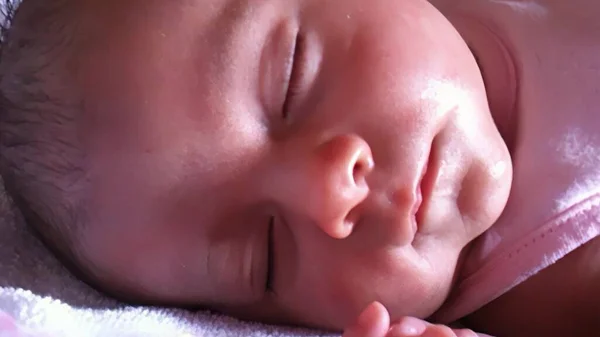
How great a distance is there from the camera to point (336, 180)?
964mm

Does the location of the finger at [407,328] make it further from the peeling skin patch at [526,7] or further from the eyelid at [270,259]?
the peeling skin patch at [526,7]

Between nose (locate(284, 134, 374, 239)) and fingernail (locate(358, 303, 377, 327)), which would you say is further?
nose (locate(284, 134, 374, 239))

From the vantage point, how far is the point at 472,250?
116cm

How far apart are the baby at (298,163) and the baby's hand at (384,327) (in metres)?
0.07

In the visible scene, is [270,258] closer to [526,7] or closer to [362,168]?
[362,168]

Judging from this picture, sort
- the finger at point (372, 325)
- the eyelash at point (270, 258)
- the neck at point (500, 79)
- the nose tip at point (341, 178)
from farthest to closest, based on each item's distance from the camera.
A: the neck at point (500, 79) < the eyelash at point (270, 258) < the nose tip at point (341, 178) < the finger at point (372, 325)

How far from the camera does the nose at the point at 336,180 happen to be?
96cm

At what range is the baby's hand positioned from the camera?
83 cm

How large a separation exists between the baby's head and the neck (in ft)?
0.34

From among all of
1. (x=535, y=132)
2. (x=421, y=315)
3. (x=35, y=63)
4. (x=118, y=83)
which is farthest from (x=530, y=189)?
(x=35, y=63)

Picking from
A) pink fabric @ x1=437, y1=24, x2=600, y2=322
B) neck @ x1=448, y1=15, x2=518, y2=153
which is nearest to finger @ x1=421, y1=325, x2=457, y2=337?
pink fabric @ x1=437, y1=24, x2=600, y2=322

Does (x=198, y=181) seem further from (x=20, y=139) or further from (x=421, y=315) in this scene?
(x=421, y=315)

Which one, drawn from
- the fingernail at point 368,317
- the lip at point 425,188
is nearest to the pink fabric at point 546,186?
the lip at point 425,188

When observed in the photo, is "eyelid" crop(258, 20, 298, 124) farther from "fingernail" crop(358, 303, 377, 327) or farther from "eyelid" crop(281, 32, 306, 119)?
"fingernail" crop(358, 303, 377, 327)
